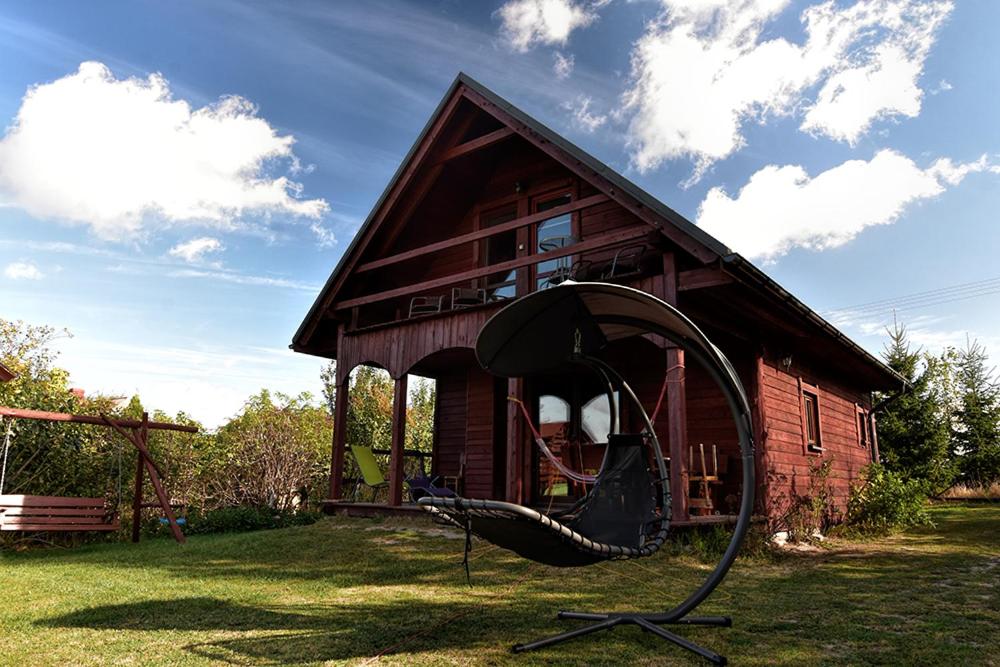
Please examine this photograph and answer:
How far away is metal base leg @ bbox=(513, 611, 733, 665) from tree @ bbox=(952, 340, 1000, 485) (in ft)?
64.7

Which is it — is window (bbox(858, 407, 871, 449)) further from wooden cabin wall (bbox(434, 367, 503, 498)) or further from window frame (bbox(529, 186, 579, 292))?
window frame (bbox(529, 186, 579, 292))

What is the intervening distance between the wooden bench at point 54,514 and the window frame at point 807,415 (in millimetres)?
9718

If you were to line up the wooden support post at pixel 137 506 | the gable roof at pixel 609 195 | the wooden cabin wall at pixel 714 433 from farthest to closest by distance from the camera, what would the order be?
the wooden cabin wall at pixel 714 433 < the wooden support post at pixel 137 506 < the gable roof at pixel 609 195

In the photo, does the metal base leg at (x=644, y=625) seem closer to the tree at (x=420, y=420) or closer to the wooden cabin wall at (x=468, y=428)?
the wooden cabin wall at (x=468, y=428)

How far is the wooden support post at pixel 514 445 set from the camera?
8000 mm

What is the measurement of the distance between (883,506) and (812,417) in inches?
64.8

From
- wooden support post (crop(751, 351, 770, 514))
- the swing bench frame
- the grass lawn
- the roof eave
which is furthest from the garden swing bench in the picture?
the swing bench frame

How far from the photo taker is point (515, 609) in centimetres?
412

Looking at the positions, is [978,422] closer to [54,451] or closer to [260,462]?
[260,462]

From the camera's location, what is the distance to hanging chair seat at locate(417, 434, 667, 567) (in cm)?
296

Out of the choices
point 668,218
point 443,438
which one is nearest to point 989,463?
point 443,438

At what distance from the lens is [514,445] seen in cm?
820

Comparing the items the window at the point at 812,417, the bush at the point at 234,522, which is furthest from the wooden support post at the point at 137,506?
the window at the point at 812,417

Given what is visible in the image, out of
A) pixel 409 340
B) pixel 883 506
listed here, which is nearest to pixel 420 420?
pixel 409 340
